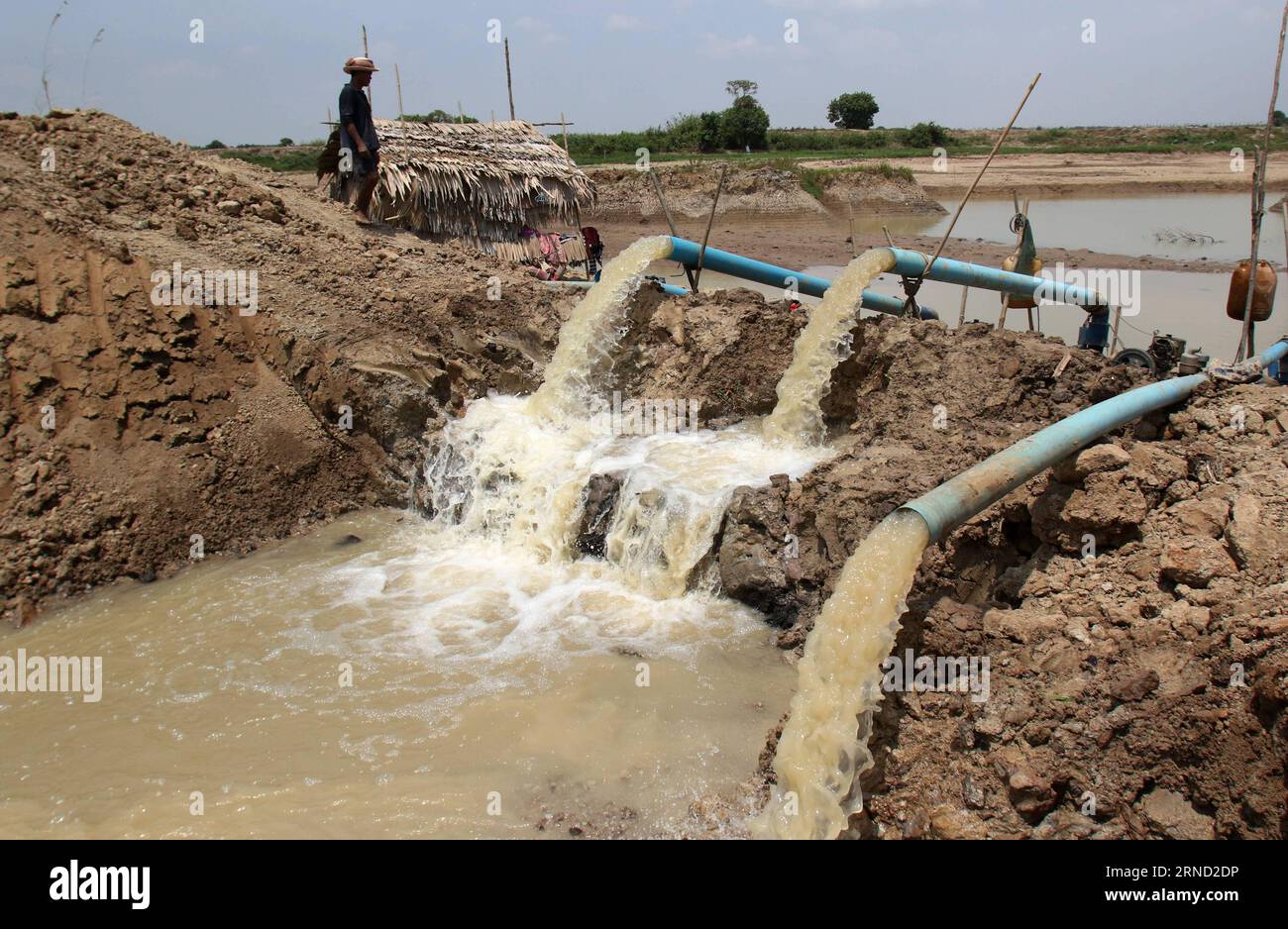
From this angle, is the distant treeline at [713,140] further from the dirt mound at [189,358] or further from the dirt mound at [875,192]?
the dirt mound at [189,358]

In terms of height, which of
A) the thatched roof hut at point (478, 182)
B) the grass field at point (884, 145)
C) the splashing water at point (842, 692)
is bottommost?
the splashing water at point (842, 692)

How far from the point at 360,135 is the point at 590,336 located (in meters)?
3.25

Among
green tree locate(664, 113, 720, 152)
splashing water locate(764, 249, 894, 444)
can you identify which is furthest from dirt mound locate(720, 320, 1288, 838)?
green tree locate(664, 113, 720, 152)

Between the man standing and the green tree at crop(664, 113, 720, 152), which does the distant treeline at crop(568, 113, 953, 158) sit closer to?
the green tree at crop(664, 113, 720, 152)

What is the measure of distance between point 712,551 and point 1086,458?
2216mm

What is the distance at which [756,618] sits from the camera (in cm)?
518

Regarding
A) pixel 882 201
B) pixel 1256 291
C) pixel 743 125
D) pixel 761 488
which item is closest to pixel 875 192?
pixel 882 201

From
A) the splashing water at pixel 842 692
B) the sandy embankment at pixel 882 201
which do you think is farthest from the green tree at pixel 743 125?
the splashing water at pixel 842 692

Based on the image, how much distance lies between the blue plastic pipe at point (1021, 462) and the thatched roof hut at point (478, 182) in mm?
7018

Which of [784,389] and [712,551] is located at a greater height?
[784,389]

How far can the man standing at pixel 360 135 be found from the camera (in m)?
8.08

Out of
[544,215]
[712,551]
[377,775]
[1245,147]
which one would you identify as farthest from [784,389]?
[1245,147]

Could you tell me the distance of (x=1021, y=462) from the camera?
364 cm
